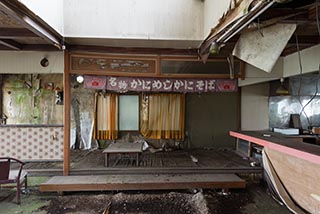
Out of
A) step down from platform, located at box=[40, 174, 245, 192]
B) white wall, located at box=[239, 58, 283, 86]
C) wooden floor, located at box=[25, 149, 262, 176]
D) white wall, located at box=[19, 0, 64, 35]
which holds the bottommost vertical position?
step down from platform, located at box=[40, 174, 245, 192]

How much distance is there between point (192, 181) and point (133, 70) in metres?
2.63

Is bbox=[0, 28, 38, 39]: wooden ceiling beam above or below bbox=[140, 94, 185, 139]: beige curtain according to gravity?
above

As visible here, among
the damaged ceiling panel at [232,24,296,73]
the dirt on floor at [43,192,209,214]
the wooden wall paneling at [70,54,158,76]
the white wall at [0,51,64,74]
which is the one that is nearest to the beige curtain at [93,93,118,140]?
the white wall at [0,51,64,74]

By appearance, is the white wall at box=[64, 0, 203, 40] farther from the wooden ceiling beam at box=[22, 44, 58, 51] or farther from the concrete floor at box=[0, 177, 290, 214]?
the concrete floor at box=[0, 177, 290, 214]

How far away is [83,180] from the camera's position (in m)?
4.75

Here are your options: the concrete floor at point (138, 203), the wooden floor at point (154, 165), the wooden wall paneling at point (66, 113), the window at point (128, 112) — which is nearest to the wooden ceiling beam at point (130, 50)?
the wooden wall paneling at point (66, 113)

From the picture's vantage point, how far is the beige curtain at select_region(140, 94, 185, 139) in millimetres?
7797

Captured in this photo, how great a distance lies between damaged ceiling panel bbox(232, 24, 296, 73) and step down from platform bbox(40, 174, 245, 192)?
2.59 meters

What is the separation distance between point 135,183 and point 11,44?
152 inches

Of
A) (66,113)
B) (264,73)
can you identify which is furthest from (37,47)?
(264,73)

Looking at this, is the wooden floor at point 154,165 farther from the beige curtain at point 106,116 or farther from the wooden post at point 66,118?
the beige curtain at point 106,116

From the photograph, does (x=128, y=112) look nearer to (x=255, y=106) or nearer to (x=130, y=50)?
(x=130, y=50)

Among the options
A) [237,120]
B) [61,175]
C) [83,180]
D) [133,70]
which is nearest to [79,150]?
[61,175]

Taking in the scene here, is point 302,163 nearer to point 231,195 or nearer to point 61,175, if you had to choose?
point 231,195
